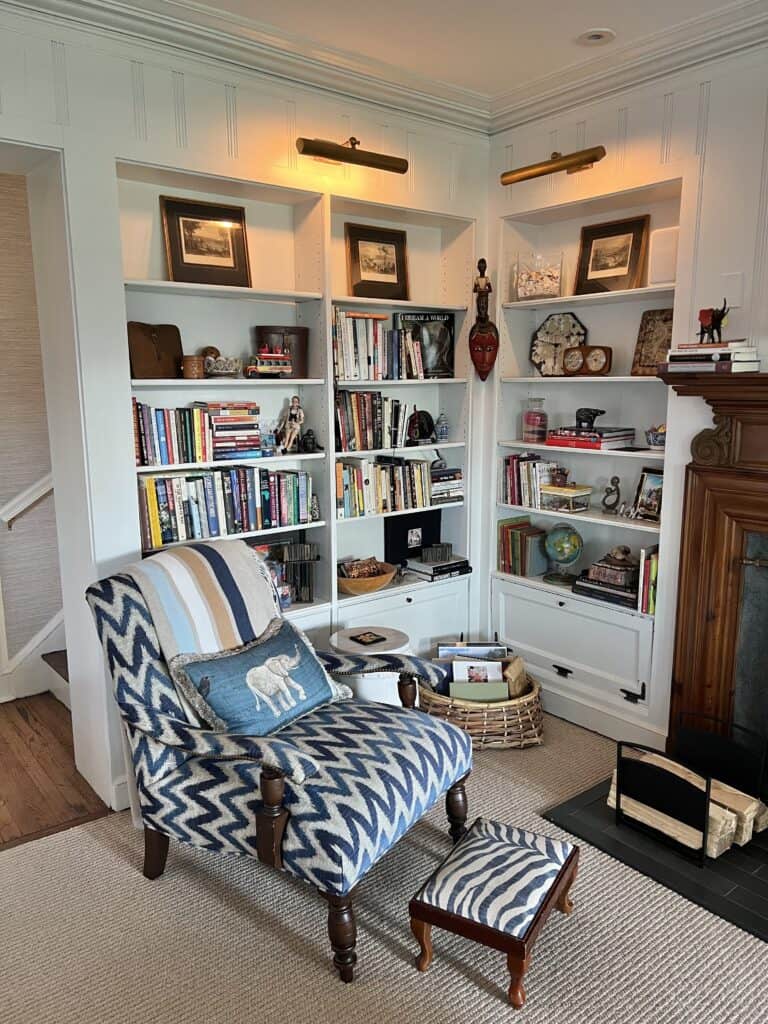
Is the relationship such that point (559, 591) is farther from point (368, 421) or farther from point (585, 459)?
point (368, 421)

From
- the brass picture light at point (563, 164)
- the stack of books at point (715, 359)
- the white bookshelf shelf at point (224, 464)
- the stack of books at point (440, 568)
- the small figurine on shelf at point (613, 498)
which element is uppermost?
the brass picture light at point (563, 164)

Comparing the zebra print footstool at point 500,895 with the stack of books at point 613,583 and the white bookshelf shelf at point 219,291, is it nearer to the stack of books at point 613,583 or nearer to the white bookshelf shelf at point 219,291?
the stack of books at point 613,583

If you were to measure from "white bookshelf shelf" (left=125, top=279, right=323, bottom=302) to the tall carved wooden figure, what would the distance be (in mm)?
793

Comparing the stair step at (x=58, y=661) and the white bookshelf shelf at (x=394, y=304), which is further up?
the white bookshelf shelf at (x=394, y=304)

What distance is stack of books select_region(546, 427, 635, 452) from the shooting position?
3182 millimetres

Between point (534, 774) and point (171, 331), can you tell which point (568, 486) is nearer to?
point (534, 774)

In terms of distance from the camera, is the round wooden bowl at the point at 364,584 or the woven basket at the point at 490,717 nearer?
the woven basket at the point at 490,717

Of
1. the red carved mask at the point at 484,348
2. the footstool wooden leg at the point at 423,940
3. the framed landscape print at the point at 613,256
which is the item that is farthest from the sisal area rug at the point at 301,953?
the framed landscape print at the point at 613,256

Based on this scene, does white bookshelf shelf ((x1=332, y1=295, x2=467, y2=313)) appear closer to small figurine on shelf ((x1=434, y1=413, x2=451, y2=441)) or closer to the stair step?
small figurine on shelf ((x1=434, y1=413, x2=451, y2=441))

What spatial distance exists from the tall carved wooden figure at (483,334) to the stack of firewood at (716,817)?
5.92 ft

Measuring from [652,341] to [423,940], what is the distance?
2.33 meters

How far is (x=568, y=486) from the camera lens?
11.4ft

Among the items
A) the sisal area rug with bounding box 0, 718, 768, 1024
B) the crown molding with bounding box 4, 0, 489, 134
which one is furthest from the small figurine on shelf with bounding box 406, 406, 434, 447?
the sisal area rug with bounding box 0, 718, 768, 1024

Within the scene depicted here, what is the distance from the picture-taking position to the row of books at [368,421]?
10.5 feet
